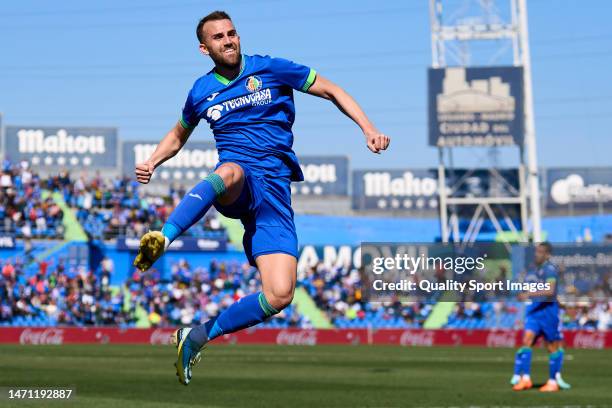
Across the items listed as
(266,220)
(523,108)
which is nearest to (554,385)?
(266,220)

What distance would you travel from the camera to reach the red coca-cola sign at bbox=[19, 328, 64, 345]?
43406 mm

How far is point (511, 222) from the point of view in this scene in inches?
2345

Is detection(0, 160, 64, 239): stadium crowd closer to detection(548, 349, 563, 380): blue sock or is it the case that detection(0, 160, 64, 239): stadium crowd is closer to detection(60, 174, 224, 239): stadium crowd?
detection(60, 174, 224, 239): stadium crowd

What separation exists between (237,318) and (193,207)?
3.87ft

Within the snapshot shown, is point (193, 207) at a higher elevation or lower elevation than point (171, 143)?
lower

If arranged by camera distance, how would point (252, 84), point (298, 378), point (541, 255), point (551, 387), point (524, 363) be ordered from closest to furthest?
1. point (252, 84)
2. point (541, 255)
3. point (551, 387)
4. point (524, 363)
5. point (298, 378)

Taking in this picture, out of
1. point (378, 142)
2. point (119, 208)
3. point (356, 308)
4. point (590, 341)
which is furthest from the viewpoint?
point (119, 208)

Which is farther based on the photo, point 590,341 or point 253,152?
point 590,341

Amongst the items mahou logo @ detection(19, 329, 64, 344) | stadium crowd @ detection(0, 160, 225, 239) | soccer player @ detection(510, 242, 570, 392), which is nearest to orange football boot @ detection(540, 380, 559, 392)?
soccer player @ detection(510, 242, 570, 392)

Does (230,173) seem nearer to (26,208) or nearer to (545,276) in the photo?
(545,276)

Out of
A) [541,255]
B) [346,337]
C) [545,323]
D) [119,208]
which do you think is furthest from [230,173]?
[119,208]

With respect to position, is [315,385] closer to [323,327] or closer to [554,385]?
[554,385]

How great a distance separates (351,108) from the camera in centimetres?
900

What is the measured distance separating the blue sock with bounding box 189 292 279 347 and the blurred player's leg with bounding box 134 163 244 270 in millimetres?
852
